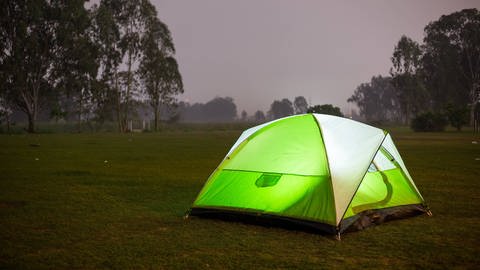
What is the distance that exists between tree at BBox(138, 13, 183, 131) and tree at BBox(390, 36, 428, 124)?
129ft

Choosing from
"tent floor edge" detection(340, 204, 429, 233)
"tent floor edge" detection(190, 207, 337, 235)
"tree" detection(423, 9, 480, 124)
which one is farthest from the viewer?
"tree" detection(423, 9, 480, 124)

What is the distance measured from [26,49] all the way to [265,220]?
1756 inches

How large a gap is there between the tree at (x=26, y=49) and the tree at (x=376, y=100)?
128603 mm

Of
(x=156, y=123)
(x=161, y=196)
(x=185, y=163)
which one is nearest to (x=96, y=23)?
(x=156, y=123)

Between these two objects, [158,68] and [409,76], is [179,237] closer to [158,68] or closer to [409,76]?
[158,68]

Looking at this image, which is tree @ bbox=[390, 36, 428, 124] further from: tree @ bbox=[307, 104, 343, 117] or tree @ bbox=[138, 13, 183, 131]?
tree @ bbox=[138, 13, 183, 131]

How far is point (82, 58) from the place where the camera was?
47.3 meters

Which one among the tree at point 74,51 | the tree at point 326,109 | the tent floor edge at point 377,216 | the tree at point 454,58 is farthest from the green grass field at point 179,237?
the tree at point 454,58

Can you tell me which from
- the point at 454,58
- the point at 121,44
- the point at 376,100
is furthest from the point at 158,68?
the point at 376,100

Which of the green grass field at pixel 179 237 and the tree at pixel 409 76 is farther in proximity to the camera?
the tree at pixel 409 76

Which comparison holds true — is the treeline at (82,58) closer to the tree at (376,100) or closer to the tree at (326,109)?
the tree at (326,109)

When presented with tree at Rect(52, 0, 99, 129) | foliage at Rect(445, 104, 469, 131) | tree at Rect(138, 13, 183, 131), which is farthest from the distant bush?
tree at Rect(52, 0, 99, 129)

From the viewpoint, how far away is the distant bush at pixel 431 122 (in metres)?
53.8

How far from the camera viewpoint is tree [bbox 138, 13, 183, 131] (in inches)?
2104
